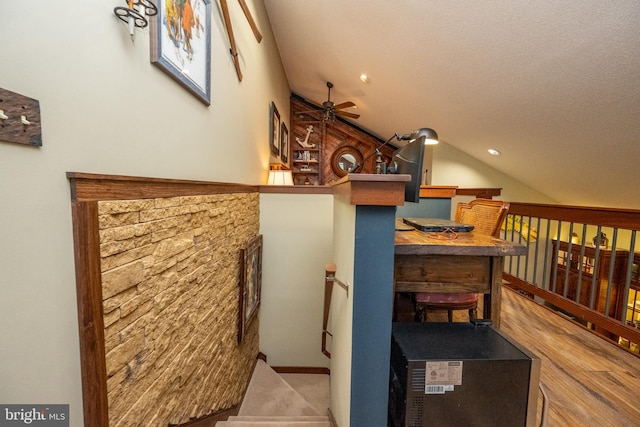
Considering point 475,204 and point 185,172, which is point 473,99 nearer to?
point 475,204

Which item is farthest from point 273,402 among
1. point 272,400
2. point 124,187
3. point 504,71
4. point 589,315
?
Result: point 504,71

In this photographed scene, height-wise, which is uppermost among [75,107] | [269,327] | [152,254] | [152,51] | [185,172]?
[152,51]

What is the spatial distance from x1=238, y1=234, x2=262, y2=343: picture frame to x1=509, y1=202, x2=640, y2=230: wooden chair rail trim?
2.84m

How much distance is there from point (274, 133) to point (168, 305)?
3019 millimetres

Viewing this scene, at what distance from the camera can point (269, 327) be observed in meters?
3.05

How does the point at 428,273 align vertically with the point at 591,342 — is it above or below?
above

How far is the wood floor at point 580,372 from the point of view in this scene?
1422 mm

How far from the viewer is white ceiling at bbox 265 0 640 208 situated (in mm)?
1897

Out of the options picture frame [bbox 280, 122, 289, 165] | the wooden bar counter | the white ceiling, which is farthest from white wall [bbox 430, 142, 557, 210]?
the wooden bar counter

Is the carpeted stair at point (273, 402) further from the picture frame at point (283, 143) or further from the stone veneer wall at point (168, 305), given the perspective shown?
the picture frame at point (283, 143)

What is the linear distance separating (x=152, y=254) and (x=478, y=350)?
1.36m

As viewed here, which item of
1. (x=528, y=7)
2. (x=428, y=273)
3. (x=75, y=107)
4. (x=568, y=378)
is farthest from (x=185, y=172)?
(x=568, y=378)

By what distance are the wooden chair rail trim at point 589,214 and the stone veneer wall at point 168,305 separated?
9.43 ft

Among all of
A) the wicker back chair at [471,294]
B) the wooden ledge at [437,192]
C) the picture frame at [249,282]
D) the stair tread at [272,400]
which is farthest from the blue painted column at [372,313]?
the wooden ledge at [437,192]
